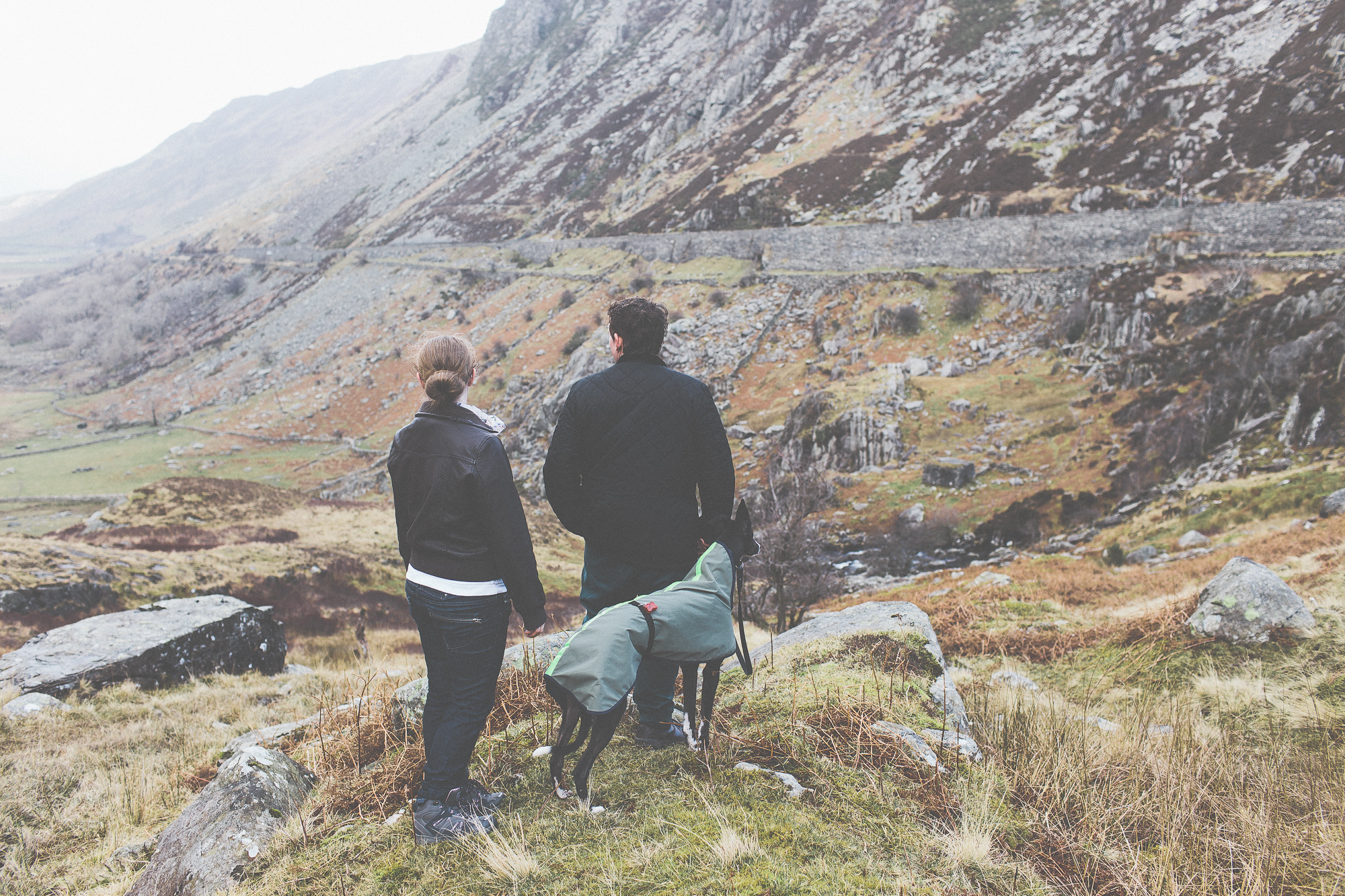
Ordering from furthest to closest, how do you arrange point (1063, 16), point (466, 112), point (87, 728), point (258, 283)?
point (466, 112), point (258, 283), point (1063, 16), point (87, 728)

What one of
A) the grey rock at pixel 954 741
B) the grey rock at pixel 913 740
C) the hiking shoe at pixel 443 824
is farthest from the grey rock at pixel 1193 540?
the hiking shoe at pixel 443 824

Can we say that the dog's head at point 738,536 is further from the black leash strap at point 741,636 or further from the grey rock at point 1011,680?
the grey rock at point 1011,680

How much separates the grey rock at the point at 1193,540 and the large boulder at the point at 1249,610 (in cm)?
792

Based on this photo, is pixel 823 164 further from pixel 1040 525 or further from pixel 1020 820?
pixel 1020 820

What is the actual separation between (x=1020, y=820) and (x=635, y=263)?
4244 cm

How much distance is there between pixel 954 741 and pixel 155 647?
346 inches

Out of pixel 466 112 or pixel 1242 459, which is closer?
pixel 1242 459

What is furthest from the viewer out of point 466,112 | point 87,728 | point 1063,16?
point 466,112

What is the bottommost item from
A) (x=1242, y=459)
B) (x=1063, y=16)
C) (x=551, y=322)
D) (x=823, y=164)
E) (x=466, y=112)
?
(x=1242, y=459)

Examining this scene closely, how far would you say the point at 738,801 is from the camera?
291 centimetres

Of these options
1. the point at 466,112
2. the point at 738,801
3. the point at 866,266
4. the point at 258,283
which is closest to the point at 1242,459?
the point at 738,801

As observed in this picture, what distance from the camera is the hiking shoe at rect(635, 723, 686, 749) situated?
11.5 feet

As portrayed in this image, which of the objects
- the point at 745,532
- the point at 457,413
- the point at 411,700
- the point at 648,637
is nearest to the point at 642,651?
the point at 648,637

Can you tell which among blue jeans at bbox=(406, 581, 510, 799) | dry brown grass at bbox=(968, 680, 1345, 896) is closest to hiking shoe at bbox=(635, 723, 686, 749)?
blue jeans at bbox=(406, 581, 510, 799)
